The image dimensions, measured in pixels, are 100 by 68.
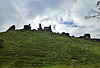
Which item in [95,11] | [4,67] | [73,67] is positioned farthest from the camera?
[73,67]

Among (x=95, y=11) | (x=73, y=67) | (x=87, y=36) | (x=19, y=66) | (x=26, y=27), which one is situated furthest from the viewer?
(x=87, y=36)

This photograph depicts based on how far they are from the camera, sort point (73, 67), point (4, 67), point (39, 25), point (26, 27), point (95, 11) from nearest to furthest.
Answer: point (95, 11) < point (4, 67) < point (73, 67) < point (26, 27) < point (39, 25)

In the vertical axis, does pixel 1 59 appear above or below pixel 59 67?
above

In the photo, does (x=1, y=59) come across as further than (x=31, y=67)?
Yes

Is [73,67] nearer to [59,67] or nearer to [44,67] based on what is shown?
[59,67]

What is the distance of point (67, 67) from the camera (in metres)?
21.2

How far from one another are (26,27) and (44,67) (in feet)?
177

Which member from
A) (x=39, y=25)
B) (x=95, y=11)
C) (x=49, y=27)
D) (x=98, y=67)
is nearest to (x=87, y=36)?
(x=49, y=27)

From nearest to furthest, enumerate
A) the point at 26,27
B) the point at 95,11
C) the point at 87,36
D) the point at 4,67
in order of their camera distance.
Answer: the point at 95,11, the point at 4,67, the point at 26,27, the point at 87,36

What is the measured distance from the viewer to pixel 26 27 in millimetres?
70875

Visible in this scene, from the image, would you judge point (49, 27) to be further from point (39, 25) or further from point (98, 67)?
point (98, 67)

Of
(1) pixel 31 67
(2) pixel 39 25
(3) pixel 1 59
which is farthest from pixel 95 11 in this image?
(2) pixel 39 25

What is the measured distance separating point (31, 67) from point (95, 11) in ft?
48.3

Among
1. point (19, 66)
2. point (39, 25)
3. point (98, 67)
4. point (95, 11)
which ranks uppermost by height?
point (39, 25)
